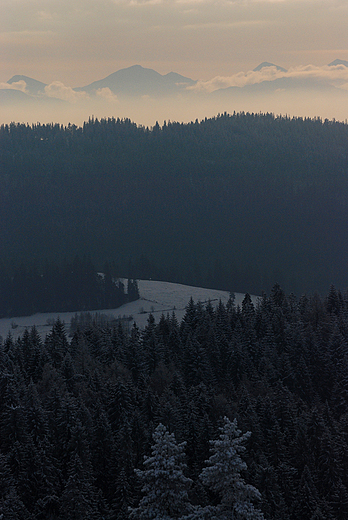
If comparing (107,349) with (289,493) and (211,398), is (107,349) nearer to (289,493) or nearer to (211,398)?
(211,398)

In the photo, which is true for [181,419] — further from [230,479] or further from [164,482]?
[230,479]

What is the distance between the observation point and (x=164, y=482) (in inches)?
885

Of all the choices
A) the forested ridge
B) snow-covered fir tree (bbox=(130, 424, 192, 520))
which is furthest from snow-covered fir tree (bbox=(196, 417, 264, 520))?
snow-covered fir tree (bbox=(130, 424, 192, 520))

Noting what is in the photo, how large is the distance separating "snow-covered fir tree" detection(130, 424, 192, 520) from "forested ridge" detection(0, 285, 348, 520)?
77mm

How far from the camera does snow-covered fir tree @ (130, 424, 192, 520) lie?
22266 millimetres

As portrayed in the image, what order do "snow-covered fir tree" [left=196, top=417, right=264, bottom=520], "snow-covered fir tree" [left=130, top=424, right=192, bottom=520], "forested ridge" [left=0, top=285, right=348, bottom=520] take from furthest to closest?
"forested ridge" [left=0, top=285, right=348, bottom=520] → "snow-covered fir tree" [left=130, top=424, right=192, bottom=520] → "snow-covered fir tree" [left=196, top=417, right=264, bottom=520]

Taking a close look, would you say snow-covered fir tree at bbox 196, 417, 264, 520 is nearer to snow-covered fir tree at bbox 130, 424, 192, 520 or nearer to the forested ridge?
the forested ridge

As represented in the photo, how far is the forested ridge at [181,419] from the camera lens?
42438 mm

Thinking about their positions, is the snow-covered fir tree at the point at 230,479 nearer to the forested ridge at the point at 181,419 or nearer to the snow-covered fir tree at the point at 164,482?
the forested ridge at the point at 181,419

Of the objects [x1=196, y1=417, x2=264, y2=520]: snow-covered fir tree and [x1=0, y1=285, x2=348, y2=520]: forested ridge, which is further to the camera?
[x1=0, y1=285, x2=348, y2=520]: forested ridge

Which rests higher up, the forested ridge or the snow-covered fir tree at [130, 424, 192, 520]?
the snow-covered fir tree at [130, 424, 192, 520]

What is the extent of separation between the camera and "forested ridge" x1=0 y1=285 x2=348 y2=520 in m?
42.4

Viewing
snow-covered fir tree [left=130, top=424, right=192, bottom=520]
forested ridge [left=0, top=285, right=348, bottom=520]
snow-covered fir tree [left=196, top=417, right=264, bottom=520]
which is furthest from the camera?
forested ridge [left=0, top=285, right=348, bottom=520]

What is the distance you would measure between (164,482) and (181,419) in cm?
Answer: 4056
